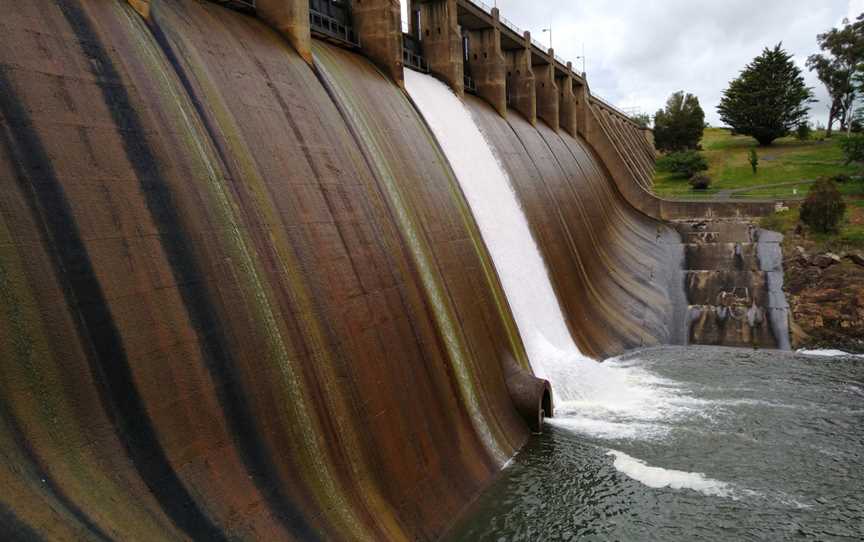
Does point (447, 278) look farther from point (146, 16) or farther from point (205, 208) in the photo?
point (146, 16)

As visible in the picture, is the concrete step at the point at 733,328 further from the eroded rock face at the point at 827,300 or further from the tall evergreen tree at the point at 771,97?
the tall evergreen tree at the point at 771,97

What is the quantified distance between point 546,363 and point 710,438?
441cm

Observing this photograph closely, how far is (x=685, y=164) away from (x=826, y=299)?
29.6 metres

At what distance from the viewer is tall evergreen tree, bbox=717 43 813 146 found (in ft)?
179

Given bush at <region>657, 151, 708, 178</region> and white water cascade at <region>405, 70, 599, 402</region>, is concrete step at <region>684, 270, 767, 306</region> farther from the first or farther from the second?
bush at <region>657, 151, 708, 178</region>

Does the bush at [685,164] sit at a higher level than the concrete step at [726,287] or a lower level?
higher

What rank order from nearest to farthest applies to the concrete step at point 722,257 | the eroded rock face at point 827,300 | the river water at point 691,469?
the river water at point 691,469
the eroded rock face at point 827,300
the concrete step at point 722,257

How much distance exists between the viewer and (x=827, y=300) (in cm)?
2288

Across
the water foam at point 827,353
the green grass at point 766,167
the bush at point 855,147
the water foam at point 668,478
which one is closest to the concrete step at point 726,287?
the water foam at point 827,353

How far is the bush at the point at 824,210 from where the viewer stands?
2586 centimetres

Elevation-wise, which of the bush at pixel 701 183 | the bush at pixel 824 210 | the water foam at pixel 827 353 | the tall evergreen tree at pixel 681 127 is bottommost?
the water foam at pixel 827 353

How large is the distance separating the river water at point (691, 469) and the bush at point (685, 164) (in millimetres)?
34792

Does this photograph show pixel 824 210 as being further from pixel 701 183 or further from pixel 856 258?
pixel 701 183

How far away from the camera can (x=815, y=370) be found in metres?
19.1
